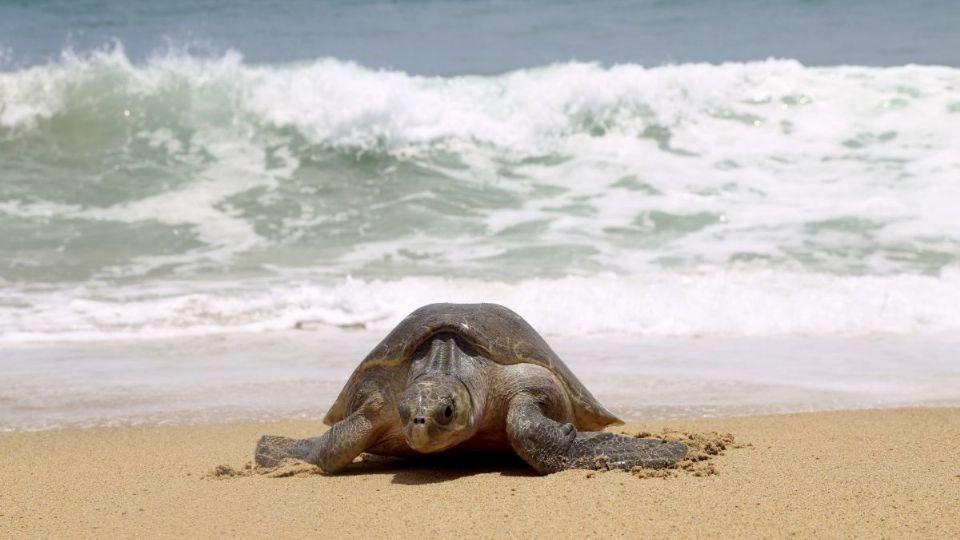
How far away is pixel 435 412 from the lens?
13.6ft

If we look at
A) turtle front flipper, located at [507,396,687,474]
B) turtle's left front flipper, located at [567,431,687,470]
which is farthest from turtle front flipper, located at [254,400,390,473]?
turtle's left front flipper, located at [567,431,687,470]

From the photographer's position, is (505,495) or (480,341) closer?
(505,495)

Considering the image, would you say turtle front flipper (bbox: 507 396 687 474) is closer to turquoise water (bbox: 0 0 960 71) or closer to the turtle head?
the turtle head

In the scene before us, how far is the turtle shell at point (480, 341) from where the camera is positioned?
181 inches

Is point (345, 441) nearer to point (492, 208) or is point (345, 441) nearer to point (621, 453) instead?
point (621, 453)

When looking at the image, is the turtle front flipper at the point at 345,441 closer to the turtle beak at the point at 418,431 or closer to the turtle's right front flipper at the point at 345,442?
the turtle's right front flipper at the point at 345,442

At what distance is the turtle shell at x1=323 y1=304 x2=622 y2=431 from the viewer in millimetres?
4609

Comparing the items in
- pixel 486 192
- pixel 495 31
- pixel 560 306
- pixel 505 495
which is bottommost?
pixel 505 495

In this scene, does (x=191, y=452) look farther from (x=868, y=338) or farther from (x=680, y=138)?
(x=680, y=138)

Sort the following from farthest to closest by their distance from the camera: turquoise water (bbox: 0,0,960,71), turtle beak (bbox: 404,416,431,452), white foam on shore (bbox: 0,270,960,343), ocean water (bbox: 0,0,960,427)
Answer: turquoise water (bbox: 0,0,960,71) → white foam on shore (bbox: 0,270,960,343) → ocean water (bbox: 0,0,960,427) → turtle beak (bbox: 404,416,431,452)

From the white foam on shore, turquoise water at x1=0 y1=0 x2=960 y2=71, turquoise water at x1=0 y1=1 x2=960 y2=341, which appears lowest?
the white foam on shore

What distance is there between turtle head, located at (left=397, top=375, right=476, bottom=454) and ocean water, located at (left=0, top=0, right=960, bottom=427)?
7.32ft

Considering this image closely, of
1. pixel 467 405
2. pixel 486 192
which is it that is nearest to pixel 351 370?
pixel 467 405

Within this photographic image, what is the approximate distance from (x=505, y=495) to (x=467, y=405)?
0.40 meters
